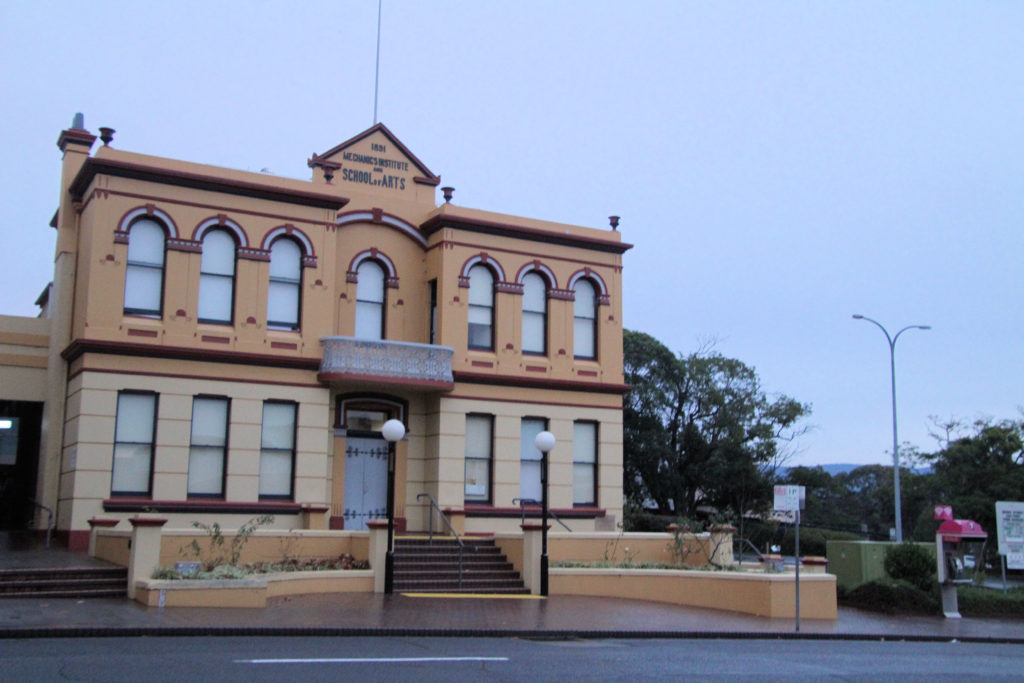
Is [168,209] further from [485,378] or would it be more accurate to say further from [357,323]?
[485,378]

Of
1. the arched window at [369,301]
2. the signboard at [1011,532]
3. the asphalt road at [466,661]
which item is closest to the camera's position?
the asphalt road at [466,661]

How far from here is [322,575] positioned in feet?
62.7

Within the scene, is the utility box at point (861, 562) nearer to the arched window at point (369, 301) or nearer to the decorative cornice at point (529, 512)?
the decorative cornice at point (529, 512)

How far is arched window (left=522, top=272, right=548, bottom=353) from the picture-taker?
27.7m

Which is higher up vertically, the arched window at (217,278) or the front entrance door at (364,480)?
the arched window at (217,278)

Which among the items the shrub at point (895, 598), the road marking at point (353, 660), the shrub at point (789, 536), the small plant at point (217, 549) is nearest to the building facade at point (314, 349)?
the small plant at point (217, 549)

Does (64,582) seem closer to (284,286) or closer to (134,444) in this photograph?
(134,444)

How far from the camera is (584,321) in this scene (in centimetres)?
2848

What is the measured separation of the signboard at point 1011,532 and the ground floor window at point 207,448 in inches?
680

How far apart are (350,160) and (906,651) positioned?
17642mm

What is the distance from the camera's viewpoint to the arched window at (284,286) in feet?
80.3

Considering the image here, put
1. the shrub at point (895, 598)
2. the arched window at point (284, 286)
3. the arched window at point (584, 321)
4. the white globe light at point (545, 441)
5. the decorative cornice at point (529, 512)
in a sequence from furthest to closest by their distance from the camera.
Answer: the arched window at point (584, 321) → the decorative cornice at point (529, 512) → the arched window at point (284, 286) → the shrub at point (895, 598) → the white globe light at point (545, 441)

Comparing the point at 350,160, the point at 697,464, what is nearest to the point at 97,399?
the point at 350,160

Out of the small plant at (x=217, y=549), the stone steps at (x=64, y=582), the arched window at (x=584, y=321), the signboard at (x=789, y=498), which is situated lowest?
the stone steps at (x=64, y=582)
